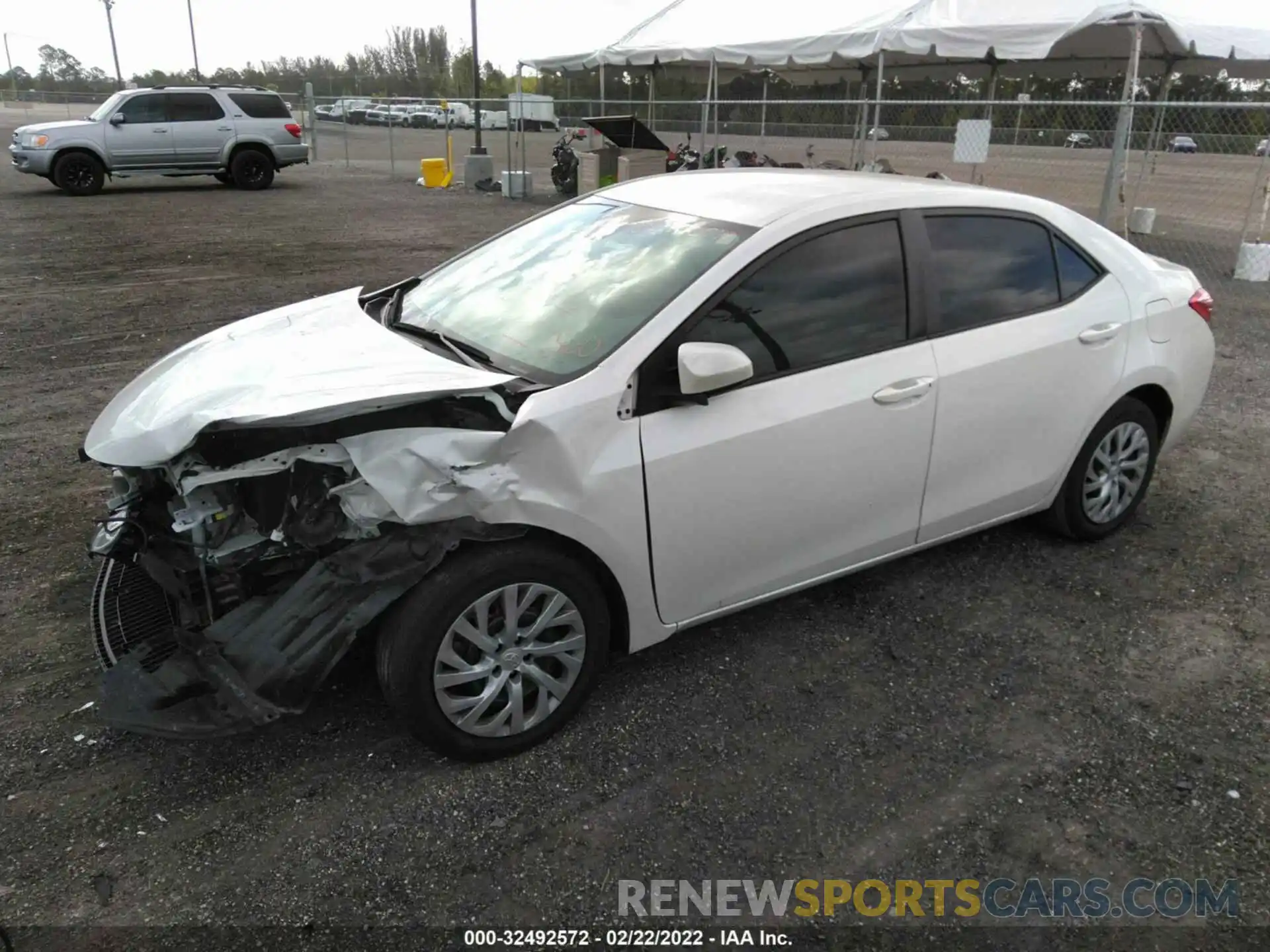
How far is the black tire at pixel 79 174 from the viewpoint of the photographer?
54.5 feet

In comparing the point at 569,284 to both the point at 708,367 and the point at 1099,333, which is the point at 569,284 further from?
the point at 1099,333

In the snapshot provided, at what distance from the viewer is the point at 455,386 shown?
108 inches

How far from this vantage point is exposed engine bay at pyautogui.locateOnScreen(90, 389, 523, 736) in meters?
2.56

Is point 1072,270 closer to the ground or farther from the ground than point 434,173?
farther from the ground

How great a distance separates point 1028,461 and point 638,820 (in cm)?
221

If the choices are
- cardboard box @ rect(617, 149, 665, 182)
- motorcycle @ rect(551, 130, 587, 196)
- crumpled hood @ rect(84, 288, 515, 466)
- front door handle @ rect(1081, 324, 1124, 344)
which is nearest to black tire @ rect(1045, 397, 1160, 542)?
front door handle @ rect(1081, 324, 1124, 344)

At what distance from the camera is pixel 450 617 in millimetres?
2619

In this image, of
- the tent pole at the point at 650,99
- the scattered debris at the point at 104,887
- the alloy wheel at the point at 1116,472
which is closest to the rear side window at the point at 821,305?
the alloy wheel at the point at 1116,472

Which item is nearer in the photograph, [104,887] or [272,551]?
[104,887]

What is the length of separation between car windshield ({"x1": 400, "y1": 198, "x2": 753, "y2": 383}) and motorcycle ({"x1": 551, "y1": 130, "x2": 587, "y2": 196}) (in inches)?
603

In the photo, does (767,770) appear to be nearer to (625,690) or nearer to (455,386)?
(625,690)

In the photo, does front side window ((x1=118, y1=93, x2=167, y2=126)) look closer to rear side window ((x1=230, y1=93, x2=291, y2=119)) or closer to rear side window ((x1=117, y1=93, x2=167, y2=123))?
rear side window ((x1=117, y1=93, x2=167, y2=123))

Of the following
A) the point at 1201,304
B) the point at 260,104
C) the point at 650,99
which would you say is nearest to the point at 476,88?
the point at 650,99

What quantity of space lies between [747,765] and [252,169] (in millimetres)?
19116
